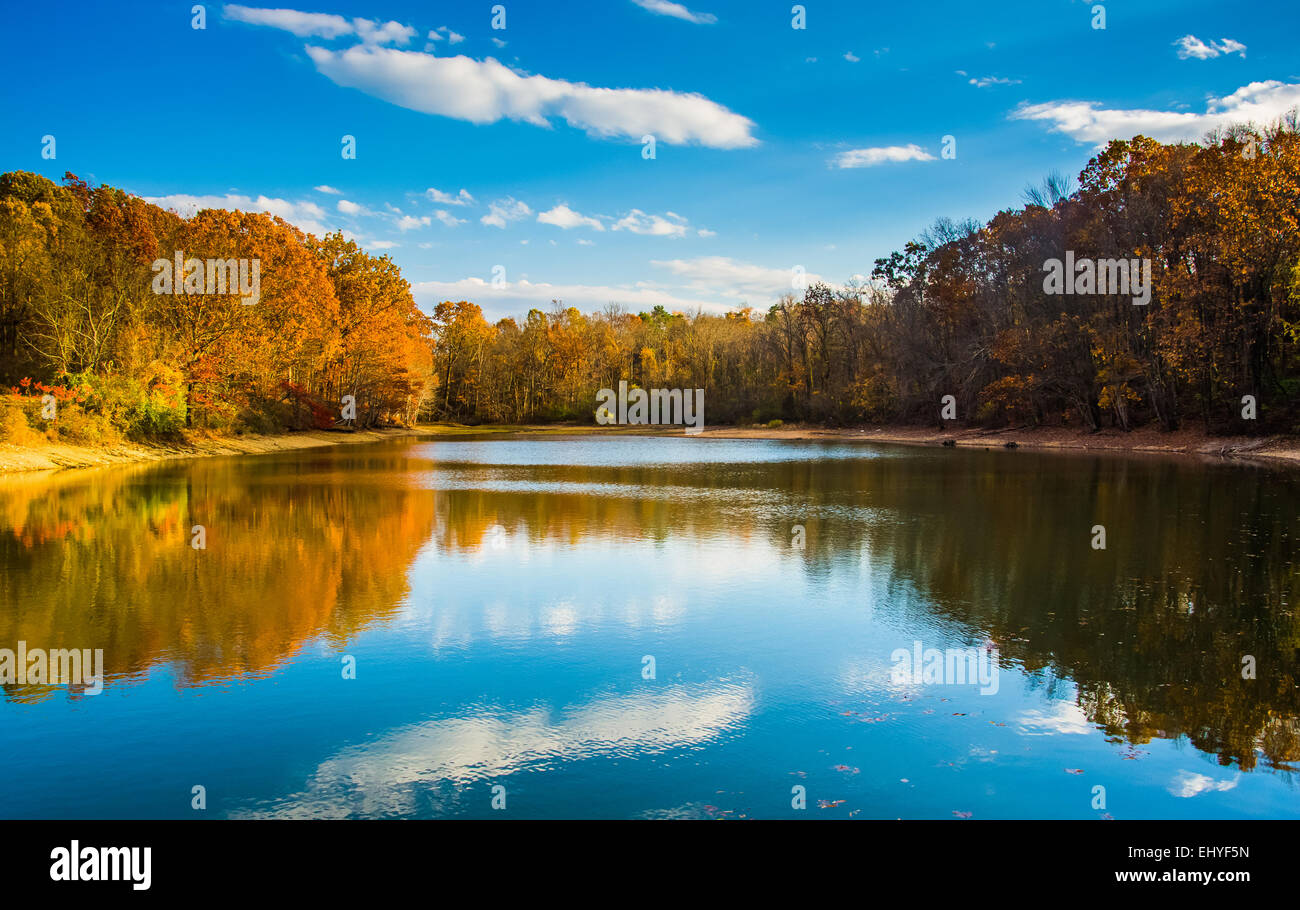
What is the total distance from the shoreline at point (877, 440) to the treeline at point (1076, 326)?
119cm

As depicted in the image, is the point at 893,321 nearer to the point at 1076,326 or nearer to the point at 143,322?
the point at 1076,326

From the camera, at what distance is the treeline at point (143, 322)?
108 feet

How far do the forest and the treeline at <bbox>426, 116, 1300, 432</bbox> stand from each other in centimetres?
14

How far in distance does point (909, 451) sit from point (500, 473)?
74.7 ft

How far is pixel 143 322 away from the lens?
3534 cm

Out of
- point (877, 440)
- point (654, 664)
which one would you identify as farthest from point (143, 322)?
point (877, 440)

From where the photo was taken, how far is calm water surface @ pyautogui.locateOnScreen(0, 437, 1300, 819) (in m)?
5.34

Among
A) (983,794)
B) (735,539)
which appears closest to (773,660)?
(983,794)

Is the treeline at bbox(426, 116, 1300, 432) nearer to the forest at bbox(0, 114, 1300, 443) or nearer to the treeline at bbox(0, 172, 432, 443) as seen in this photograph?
the forest at bbox(0, 114, 1300, 443)

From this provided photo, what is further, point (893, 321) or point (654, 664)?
point (893, 321)

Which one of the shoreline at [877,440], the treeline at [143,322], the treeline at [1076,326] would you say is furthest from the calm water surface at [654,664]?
the treeline at [1076,326]

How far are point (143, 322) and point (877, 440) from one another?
43.8 m

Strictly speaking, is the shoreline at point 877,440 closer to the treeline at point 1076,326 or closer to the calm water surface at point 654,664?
the treeline at point 1076,326

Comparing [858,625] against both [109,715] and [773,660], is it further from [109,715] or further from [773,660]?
[109,715]
